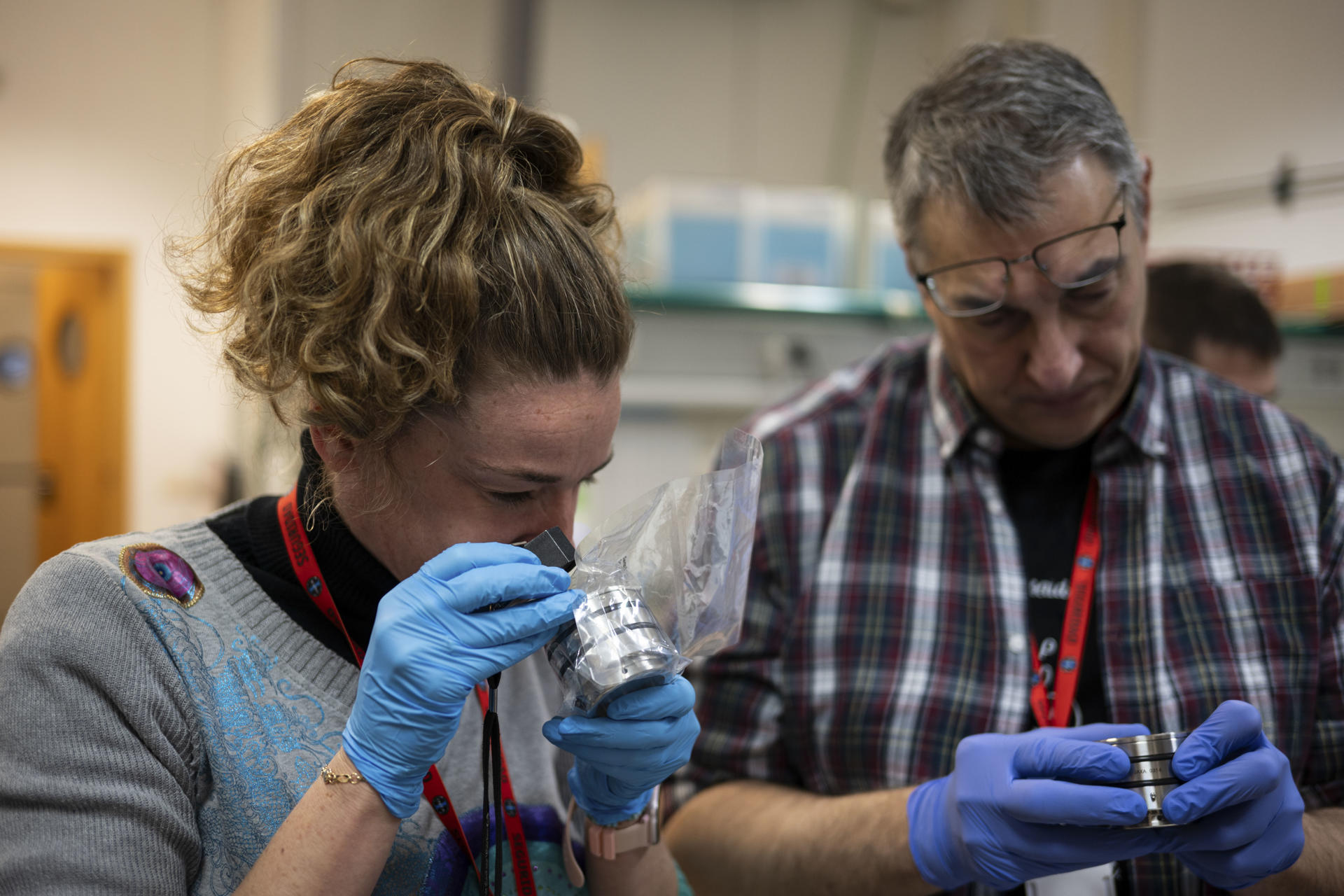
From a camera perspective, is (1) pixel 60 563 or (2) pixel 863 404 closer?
(1) pixel 60 563

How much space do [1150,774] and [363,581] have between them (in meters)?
0.86

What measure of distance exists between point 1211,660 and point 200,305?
1323 mm

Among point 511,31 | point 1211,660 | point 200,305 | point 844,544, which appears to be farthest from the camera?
point 511,31

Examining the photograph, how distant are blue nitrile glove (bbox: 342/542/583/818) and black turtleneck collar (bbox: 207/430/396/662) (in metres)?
0.18

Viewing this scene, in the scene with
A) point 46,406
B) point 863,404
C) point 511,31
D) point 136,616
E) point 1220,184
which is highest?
point 511,31

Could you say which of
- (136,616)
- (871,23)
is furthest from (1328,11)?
(136,616)

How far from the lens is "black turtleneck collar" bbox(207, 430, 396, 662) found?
3.54ft

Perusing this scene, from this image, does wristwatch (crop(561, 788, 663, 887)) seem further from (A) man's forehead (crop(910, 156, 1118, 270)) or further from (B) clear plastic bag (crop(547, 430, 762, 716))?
(A) man's forehead (crop(910, 156, 1118, 270))

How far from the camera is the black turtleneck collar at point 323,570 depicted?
3.54 feet

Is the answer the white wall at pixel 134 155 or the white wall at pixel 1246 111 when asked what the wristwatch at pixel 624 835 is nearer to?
the white wall at pixel 134 155

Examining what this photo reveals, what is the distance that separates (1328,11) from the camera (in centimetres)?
342

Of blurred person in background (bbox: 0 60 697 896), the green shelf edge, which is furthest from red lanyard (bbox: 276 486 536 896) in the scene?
the green shelf edge

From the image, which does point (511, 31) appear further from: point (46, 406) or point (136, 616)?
point (136, 616)

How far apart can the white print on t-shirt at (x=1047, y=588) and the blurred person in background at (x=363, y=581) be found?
26.3 inches
